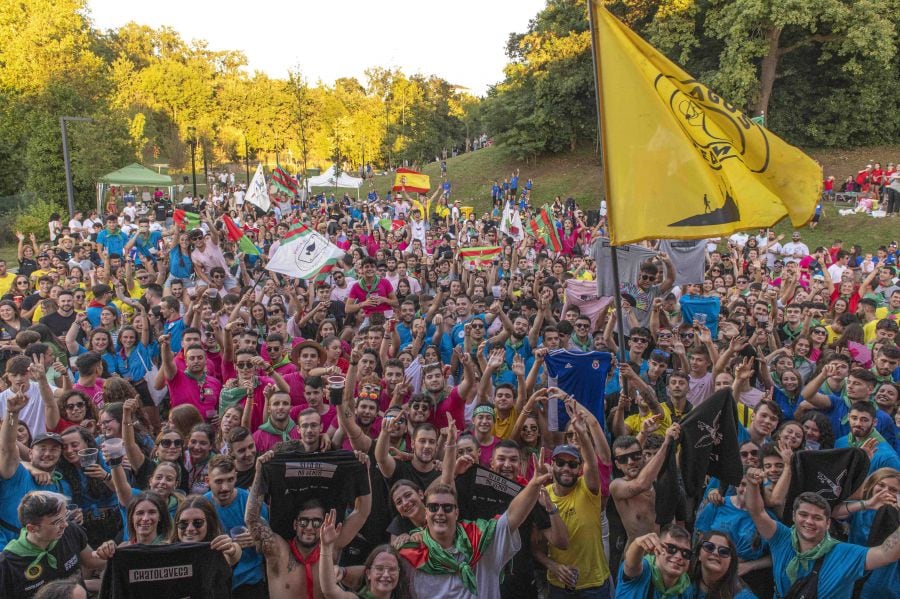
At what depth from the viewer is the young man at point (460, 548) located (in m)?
4.18

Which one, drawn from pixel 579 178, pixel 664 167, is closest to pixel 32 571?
pixel 664 167

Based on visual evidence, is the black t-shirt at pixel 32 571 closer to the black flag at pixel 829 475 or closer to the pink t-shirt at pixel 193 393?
the pink t-shirt at pixel 193 393

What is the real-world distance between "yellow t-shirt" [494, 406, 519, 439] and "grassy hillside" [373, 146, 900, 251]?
23.4m

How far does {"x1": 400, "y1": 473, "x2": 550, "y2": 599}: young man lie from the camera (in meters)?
4.18

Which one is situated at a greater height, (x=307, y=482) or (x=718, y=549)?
(x=307, y=482)

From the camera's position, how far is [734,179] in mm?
5566

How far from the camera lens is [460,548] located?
4.23 meters

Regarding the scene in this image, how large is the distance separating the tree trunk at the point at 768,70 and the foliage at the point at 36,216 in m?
31.4

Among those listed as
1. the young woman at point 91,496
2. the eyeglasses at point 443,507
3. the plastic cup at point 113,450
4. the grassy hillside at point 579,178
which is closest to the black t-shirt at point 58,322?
the young woman at point 91,496

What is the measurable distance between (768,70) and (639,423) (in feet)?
106

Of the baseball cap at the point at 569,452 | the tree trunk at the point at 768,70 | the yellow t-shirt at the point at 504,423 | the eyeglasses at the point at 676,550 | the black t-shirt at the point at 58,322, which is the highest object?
the tree trunk at the point at 768,70

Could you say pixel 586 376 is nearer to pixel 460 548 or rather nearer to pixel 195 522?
pixel 460 548

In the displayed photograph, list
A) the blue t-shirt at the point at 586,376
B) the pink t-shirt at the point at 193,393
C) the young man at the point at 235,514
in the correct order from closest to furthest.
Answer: the young man at the point at 235,514, the blue t-shirt at the point at 586,376, the pink t-shirt at the point at 193,393

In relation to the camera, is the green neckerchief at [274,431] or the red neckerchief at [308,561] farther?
the green neckerchief at [274,431]
